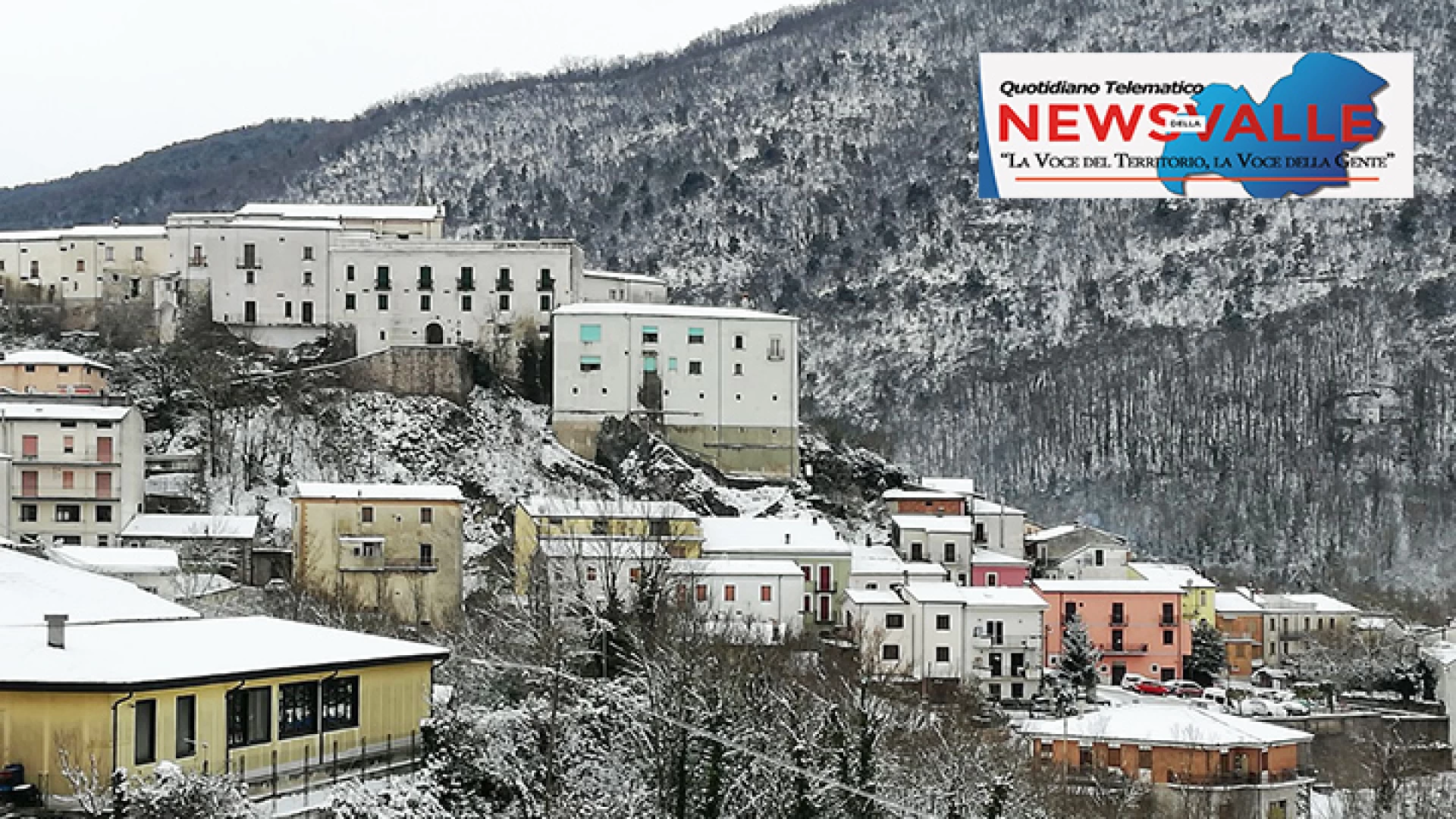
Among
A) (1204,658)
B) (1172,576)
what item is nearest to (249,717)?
(1204,658)

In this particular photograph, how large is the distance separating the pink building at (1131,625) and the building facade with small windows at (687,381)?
12.8 meters

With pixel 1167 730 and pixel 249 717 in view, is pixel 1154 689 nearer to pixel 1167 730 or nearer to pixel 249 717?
pixel 1167 730

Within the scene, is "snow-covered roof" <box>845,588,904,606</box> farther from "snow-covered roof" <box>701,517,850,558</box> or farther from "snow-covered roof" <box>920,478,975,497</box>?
"snow-covered roof" <box>920,478,975,497</box>

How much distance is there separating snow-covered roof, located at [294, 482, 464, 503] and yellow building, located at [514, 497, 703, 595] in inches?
104

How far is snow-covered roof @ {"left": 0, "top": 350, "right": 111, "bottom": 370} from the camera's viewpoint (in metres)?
68.4

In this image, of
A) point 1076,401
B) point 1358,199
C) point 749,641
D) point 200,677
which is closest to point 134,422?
point 749,641

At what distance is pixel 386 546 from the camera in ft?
199

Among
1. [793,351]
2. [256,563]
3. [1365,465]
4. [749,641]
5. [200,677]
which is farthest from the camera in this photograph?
[1365,465]

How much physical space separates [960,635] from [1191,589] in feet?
58.7

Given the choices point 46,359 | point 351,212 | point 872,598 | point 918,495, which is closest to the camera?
point 872,598

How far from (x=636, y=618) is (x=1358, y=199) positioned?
148 meters

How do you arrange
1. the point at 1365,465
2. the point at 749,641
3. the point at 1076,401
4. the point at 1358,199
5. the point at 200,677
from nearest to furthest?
the point at 200,677 < the point at 749,641 < the point at 1365,465 < the point at 1076,401 < the point at 1358,199

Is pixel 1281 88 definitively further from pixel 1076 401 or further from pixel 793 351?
pixel 1076 401

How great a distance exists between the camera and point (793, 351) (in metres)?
76.7
